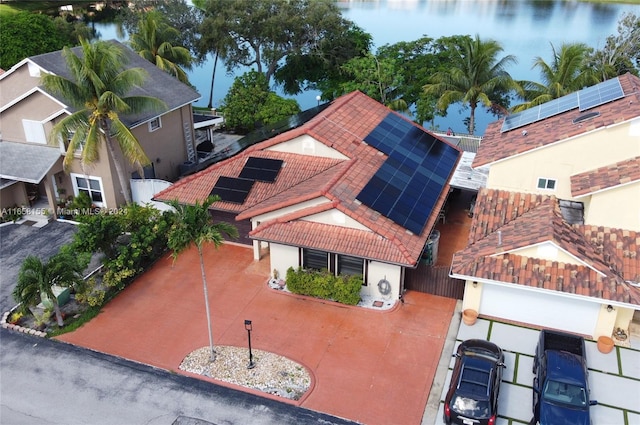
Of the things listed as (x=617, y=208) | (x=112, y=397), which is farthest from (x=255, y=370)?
(x=617, y=208)

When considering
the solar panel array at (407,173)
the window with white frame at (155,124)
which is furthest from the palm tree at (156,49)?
the solar panel array at (407,173)

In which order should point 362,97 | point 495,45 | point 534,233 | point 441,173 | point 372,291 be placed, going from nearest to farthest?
point 534,233 < point 372,291 < point 441,173 < point 362,97 < point 495,45

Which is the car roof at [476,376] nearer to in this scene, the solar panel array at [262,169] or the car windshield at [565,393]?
the car windshield at [565,393]

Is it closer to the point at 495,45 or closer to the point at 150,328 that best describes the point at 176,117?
the point at 150,328

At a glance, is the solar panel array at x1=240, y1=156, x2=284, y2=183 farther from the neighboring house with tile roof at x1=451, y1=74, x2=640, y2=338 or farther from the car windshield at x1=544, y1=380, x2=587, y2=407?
the car windshield at x1=544, y1=380, x2=587, y2=407

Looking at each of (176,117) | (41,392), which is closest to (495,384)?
(41,392)

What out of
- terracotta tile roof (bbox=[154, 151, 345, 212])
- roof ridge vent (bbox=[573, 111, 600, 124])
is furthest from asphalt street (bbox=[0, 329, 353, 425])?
roof ridge vent (bbox=[573, 111, 600, 124])
